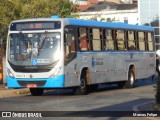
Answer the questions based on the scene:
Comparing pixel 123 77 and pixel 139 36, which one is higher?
pixel 139 36

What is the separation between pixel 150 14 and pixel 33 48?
66.3 metres

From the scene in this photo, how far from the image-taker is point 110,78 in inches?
1011

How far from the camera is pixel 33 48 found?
862 inches

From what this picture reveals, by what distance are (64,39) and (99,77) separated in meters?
3.47

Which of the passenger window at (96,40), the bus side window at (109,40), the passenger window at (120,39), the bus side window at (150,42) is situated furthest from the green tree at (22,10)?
the passenger window at (96,40)

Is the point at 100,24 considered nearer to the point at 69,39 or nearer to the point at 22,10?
the point at 69,39

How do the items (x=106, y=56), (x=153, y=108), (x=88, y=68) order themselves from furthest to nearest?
1. (x=106, y=56)
2. (x=88, y=68)
3. (x=153, y=108)

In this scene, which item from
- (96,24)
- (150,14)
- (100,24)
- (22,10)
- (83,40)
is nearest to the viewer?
(83,40)

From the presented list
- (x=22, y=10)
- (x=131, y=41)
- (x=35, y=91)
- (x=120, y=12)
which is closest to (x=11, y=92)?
(x=35, y=91)

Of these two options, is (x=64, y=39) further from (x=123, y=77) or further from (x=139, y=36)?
(x=139, y=36)

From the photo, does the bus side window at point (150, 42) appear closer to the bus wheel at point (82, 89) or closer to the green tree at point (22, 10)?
the green tree at point (22, 10)

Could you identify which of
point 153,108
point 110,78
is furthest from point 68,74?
point 153,108

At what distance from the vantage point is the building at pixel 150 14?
85688 millimetres

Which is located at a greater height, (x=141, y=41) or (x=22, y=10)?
(x=22, y=10)
